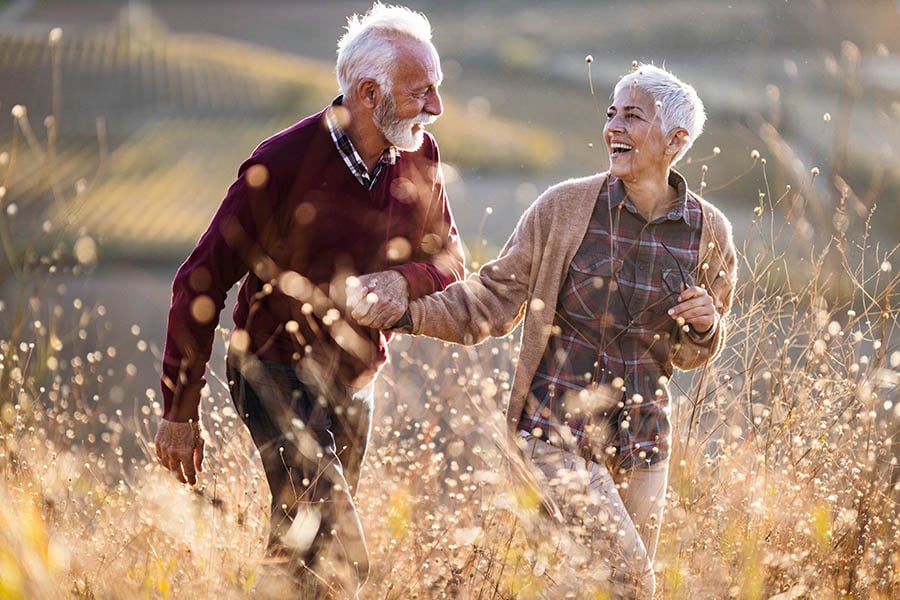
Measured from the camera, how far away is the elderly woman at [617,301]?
3139 millimetres

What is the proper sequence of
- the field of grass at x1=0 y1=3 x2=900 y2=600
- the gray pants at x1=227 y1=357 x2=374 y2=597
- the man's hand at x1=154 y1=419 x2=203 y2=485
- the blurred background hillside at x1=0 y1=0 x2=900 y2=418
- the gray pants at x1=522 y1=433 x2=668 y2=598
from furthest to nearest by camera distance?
the blurred background hillside at x1=0 y1=0 x2=900 y2=418
the man's hand at x1=154 y1=419 x2=203 y2=485
the gray pants at x1=227 y1=357 x2=374 y2=597
the gray pants at x1=522 y1=433 x2=668 y2=598
the field of grass at x1=0 y1=3 x2=900 y2=600

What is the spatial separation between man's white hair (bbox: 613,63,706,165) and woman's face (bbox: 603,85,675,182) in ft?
0.06

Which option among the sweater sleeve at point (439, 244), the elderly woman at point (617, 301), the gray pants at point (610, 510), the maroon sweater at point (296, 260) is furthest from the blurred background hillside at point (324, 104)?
the gray pants at point (610, 510)

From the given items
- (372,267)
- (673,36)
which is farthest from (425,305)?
(673,36)

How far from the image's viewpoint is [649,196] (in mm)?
3229

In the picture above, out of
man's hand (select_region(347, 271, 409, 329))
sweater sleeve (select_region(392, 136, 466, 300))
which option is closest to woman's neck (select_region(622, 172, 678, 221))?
sweater sleeve (select_region(392, 136, 466, 300))

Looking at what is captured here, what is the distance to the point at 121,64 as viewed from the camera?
28578 mm

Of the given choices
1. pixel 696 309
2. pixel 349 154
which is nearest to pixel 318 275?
pixel 349 154

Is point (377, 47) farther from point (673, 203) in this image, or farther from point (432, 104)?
point (673, 203)

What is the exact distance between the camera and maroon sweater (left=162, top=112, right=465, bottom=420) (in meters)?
3.19

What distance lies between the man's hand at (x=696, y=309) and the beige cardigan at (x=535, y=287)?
0.27 ft

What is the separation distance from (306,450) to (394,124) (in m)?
1.02

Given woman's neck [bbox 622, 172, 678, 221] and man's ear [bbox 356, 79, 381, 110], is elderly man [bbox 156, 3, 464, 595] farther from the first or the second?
woman's neck [bbox 622, 172, 678, 221]

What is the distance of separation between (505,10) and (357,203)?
51.3 metres
